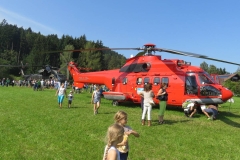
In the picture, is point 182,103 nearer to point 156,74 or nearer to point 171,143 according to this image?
point 156,74

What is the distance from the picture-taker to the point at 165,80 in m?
14.0

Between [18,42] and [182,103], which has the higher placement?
[18,42]

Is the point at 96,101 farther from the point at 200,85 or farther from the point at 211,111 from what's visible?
the point at 211,111

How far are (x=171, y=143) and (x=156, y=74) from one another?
7598 mm

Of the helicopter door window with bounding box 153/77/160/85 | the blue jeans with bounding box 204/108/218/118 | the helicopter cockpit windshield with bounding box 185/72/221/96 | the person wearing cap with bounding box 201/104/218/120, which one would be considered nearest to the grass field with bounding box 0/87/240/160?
the person wearing cap with bounding box 201/104/218/120

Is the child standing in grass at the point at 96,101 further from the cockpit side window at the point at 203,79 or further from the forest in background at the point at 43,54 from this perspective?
A: the forest in background at the point at 43,54

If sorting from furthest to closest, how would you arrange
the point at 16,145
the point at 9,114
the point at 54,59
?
the point at 54,59 → the point at 9,114 → the point at 16,145

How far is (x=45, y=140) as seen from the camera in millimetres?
7078

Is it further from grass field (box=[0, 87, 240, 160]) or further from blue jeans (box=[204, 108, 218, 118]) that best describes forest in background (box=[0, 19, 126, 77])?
grass field (box=[0, 87, 240, 160])

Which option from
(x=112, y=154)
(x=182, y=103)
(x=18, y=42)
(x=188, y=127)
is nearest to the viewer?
(x=112, y=154)

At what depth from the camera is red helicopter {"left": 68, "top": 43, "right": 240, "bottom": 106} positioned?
12516mm

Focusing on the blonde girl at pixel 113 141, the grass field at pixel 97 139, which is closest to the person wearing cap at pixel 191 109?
the grass field at pixel 97 139

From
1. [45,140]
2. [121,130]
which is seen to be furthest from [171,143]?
[121,130]

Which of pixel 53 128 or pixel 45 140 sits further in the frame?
pixel 53 128
